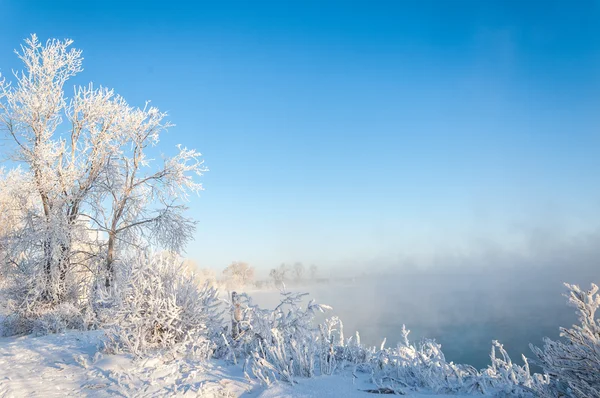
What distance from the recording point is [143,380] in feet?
15.0

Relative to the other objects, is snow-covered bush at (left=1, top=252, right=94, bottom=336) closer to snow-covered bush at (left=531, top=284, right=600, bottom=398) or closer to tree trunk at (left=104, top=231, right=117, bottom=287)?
tree trunk at (left=104, top=231, right=117, bottom=287)

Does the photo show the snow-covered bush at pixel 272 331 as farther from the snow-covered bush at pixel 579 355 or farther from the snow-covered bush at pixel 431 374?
the snow-covered bush at pixel 579 355

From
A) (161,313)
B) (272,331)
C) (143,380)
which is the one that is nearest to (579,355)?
(272,331)

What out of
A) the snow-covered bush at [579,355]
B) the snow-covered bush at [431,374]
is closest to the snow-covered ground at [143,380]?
the snow-covered bush at [431,374]

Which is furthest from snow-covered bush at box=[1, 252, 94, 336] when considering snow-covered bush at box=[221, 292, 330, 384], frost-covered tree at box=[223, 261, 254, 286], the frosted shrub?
frost-covered tree at box=[223, 261, 254, 286]

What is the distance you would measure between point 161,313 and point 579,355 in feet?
17.4

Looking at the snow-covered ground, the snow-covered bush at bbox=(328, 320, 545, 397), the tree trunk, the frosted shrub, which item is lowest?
the snow-covered bush at bbox=(328, 320, 545, 397)

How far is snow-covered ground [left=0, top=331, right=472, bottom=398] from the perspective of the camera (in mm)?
4137

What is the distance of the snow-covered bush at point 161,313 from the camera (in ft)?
19.1

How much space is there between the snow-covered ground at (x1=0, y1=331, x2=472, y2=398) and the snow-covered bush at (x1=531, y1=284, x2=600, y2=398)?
1.75 m

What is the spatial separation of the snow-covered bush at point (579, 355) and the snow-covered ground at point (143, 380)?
175cm

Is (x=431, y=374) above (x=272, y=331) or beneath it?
beneath

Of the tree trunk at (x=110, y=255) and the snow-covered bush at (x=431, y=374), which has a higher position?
the tree trunk at (x=110, y=255)

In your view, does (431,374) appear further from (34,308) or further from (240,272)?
(240,272)
